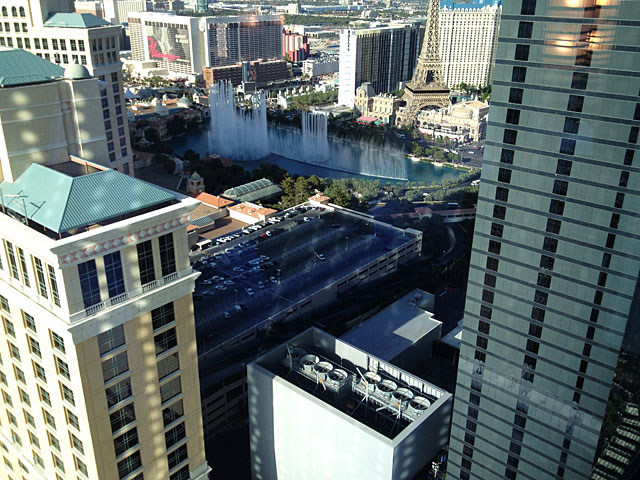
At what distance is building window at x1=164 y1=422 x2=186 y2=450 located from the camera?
17.5 m

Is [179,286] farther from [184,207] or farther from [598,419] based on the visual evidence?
[598,419]

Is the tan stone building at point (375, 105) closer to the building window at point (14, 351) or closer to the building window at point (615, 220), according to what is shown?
the building window at point (615, 220)

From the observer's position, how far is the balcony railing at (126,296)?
13.9 meters

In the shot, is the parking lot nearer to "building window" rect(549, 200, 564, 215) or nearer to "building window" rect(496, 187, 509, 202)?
"building window" rect(496, 187, 509, 202)

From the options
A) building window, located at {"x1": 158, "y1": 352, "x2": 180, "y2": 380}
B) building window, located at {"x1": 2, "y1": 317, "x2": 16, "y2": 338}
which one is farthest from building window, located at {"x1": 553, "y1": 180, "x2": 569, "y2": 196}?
building window, located at {"x1": 2, "y1": 317, "x2": 16, "y2": 338}

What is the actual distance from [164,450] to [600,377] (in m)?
13.5

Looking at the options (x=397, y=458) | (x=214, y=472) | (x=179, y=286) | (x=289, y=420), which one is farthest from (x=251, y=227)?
(x=179, y=286)

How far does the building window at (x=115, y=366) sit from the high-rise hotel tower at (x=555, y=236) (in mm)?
11684

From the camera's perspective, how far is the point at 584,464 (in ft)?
61.9

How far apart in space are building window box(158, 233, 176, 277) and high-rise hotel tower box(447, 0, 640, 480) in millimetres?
10100

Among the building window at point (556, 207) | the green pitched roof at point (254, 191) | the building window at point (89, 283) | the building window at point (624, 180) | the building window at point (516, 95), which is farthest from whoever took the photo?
the green pitched roof at point (254, 191)

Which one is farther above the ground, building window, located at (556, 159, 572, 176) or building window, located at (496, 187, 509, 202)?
building window, located at (556, 159, 572, 176)

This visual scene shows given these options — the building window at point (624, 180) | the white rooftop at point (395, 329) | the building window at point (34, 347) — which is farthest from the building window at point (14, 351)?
the white rooftop at point (395, 329)

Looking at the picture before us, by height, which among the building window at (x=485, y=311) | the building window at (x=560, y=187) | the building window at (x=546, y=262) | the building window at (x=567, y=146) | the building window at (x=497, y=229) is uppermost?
the building window at (x=567, y=146)
